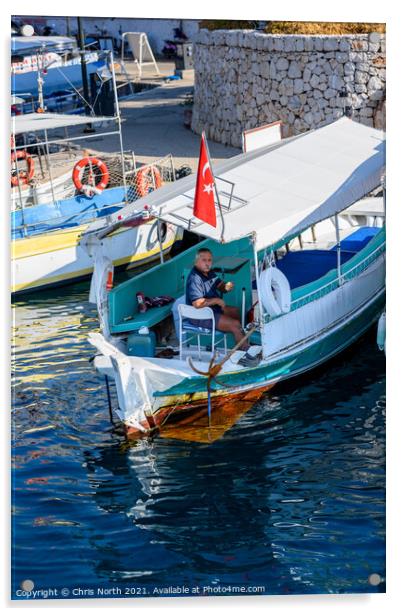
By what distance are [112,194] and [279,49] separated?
3.62 meters

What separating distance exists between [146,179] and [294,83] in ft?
9.40

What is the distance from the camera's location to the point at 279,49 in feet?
57.7

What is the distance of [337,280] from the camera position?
12.3 m

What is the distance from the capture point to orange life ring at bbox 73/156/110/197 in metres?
17.3

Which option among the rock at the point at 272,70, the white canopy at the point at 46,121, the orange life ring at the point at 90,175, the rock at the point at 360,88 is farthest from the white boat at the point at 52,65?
the rock at the point at 360,88

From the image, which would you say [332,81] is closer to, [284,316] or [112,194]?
[112,194]

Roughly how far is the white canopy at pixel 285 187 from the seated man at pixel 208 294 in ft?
2.21

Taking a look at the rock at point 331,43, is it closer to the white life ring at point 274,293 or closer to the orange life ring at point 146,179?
the orange life ring at point 146,179

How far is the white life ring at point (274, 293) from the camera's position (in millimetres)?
10859

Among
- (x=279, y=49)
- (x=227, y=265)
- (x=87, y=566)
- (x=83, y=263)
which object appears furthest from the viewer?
(x=279, y=49)

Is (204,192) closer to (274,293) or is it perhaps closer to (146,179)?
(274,293)

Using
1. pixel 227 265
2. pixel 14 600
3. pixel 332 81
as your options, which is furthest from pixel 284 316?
pixel 332 81

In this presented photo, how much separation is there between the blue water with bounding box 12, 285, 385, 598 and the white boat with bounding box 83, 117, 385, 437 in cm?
43

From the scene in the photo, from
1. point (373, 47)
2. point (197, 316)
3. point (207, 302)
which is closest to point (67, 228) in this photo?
point (373, 47)
